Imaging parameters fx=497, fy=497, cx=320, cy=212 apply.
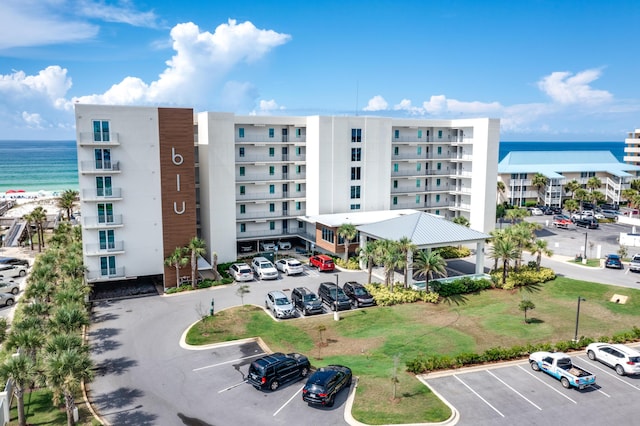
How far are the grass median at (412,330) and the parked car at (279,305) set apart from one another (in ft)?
2.82

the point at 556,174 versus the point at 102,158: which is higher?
the point at 102,158

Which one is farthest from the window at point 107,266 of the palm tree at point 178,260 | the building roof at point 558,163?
the building roof at point 558,163

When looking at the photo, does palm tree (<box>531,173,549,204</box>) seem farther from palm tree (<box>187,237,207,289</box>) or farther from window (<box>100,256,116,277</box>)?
window (<box>100,256,116,277</box>)

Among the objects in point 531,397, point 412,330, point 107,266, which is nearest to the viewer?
point 531,397

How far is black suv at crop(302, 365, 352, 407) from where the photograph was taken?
79.5 feet

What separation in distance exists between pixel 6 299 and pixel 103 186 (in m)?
12.3

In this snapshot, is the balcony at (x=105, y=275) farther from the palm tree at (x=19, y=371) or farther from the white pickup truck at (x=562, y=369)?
the white pickup truck at (x=562, y=369)

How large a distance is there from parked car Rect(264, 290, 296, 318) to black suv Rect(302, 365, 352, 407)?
1134cm

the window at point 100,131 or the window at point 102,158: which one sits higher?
the window at point 100,131

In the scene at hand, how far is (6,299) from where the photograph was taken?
41.7m

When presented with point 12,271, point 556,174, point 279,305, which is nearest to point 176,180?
point 279,305

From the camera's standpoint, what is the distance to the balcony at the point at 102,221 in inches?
1674

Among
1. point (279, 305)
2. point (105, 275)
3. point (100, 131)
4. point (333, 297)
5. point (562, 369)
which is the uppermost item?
point (100, 131)

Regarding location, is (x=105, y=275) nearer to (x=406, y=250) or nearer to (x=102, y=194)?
(x=102, y=194)
